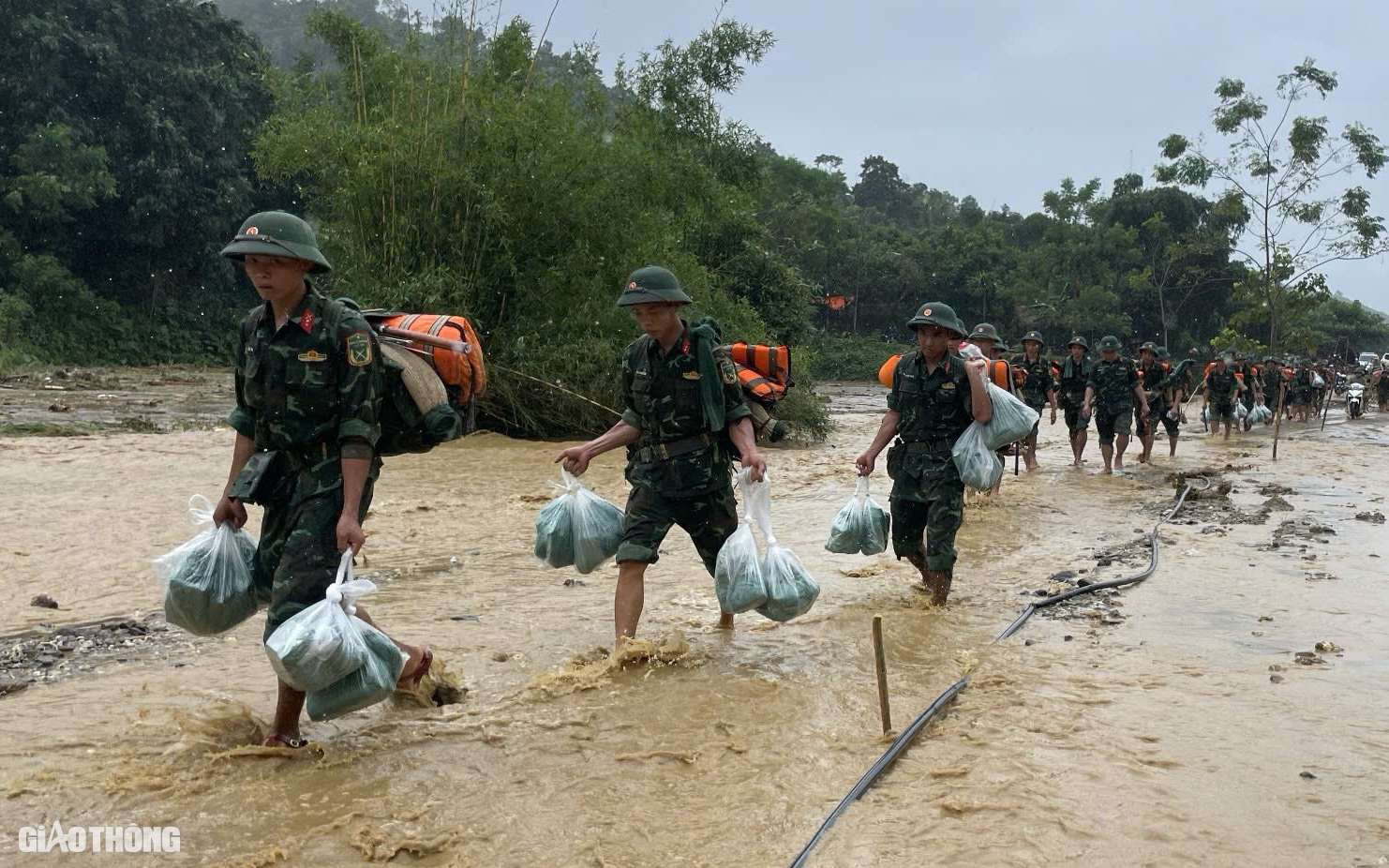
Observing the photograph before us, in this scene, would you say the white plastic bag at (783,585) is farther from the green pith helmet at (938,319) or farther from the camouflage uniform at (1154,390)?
the camouflage uniform at (1154,390)

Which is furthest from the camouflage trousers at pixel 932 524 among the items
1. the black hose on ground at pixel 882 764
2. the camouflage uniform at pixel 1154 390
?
the camouflage uniform at pixel 1154 390

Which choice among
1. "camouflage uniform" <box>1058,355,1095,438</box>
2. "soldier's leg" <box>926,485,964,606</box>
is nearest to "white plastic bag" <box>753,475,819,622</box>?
"soldier's leg" <box>926,485,964,606</box>

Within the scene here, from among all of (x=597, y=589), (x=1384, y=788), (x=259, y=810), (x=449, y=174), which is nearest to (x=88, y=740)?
(x=259, y=810)

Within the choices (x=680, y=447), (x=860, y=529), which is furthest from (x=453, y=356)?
(x=860, y=529)

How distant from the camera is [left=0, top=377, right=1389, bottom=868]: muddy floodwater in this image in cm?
370

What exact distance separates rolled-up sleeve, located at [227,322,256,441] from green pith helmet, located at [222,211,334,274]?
1.09ft

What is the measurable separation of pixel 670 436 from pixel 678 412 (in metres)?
0.12

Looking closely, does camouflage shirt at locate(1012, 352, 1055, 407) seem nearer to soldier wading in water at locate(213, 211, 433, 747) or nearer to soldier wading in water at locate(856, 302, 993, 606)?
soldier wading in water at locate(856, 302, 993, 606)

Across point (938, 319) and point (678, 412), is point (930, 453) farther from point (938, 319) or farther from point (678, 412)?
point (678, 412)

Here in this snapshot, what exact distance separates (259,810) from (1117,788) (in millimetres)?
2913

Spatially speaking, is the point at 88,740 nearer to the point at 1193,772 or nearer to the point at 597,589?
the point at 597,589

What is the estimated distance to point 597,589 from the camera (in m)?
7.24

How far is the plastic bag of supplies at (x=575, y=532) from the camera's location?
5445 millimetres

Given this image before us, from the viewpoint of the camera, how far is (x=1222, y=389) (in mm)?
21203
